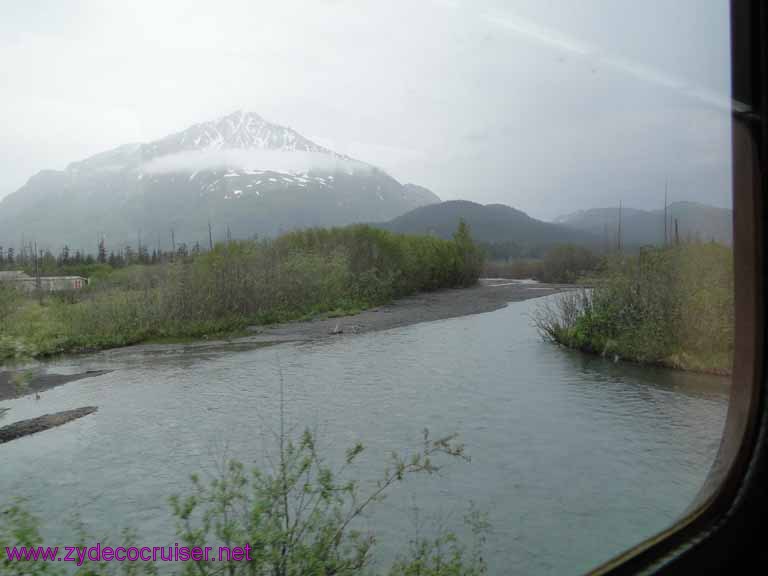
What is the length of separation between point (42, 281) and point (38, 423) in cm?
45

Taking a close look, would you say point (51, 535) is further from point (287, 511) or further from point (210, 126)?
point (210, 126)

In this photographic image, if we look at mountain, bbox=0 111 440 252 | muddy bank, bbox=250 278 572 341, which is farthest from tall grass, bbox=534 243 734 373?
mountain, bbox=0 111 440 252

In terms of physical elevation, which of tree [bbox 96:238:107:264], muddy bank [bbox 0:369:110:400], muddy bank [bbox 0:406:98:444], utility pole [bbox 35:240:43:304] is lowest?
muddy bank [bbox 0:406:98:444]

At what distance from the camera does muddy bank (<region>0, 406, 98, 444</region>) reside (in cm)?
153

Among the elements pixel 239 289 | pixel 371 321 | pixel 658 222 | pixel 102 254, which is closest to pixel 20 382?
pixel 102 254

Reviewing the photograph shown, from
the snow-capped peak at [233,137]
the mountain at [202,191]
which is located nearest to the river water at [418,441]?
the mountain at [202,191]

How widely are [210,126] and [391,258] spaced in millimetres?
15545

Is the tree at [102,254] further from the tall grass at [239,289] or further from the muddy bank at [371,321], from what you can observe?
the muddy bank at [371,321]

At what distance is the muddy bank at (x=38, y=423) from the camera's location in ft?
5.01

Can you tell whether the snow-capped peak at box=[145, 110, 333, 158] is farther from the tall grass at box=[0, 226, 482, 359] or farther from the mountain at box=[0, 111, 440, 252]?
the tall grass at box=[0, 226, 482, 359]

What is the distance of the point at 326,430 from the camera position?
121 inches

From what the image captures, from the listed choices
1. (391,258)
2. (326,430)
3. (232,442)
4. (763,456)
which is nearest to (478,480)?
(326,430)

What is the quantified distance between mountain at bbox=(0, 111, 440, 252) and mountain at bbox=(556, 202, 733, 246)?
99 centimetres

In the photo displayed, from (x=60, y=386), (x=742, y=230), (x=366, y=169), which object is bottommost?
(x=60, y=386)
